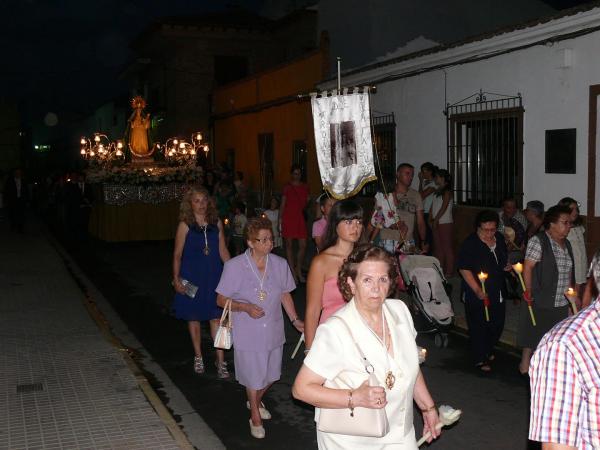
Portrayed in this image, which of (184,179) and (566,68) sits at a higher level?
(566,68)

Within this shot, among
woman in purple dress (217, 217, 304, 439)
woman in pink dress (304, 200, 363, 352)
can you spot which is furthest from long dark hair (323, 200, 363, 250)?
woman in purple dress (217, 217, 304, 439)

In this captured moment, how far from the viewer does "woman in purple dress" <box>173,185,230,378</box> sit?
746 cm

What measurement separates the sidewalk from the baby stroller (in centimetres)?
320

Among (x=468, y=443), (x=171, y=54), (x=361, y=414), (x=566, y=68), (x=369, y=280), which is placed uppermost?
(x=171, y=54)

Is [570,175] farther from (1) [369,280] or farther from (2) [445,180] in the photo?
(1) [369,280]

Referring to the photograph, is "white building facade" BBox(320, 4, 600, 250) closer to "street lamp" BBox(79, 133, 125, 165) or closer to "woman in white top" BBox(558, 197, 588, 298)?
"woman in white top" BBox(558, 197, 588, 298)

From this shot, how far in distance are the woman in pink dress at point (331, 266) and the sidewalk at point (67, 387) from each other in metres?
1.46

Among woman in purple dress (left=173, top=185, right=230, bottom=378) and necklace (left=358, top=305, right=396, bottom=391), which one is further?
woman in purple dress (left=173, top=185, right=230, bottom=378)

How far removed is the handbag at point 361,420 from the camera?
10.6 feet

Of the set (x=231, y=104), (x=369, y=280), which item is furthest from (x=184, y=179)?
(x=369, y=280)

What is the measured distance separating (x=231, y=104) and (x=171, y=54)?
6.14m

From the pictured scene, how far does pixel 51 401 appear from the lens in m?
6.61

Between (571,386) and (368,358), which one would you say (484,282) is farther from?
(571,386)

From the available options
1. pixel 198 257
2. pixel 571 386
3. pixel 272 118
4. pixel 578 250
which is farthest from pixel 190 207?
pixel 272 118
